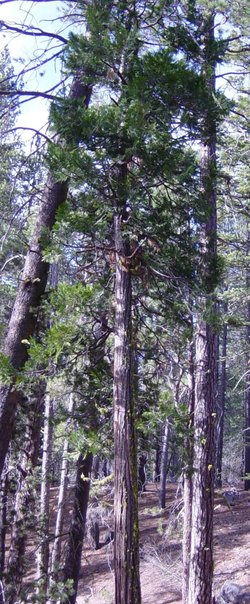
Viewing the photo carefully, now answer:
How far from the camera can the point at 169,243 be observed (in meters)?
5.72

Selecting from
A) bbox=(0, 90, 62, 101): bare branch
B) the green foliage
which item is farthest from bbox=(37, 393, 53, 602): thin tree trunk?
bbox=(0, 90, 62, 101): bare branch

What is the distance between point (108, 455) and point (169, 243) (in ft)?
8.25

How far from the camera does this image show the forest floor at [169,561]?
1159cm

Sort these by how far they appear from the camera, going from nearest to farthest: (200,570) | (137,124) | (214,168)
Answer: (137,124) → (214,168) → (200,570)

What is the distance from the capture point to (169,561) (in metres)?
12.6

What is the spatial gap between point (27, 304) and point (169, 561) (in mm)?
9201

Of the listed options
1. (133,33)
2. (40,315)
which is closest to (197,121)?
(133,33)

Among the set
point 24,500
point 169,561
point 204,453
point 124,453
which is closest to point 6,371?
point 124,453

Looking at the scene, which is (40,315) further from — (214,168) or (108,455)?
(214,168)

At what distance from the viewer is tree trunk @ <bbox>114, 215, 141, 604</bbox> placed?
466 cm

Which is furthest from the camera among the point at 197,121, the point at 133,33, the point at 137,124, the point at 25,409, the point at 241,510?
the point at 241,510

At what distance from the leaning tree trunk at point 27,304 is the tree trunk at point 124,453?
3.02 ft

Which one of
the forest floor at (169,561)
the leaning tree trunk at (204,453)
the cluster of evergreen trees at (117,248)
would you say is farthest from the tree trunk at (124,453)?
the forest floor at (169,561)

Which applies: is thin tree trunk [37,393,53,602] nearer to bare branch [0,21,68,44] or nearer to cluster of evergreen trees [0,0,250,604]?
cluster of evergreen trees [0,0,250,604]
